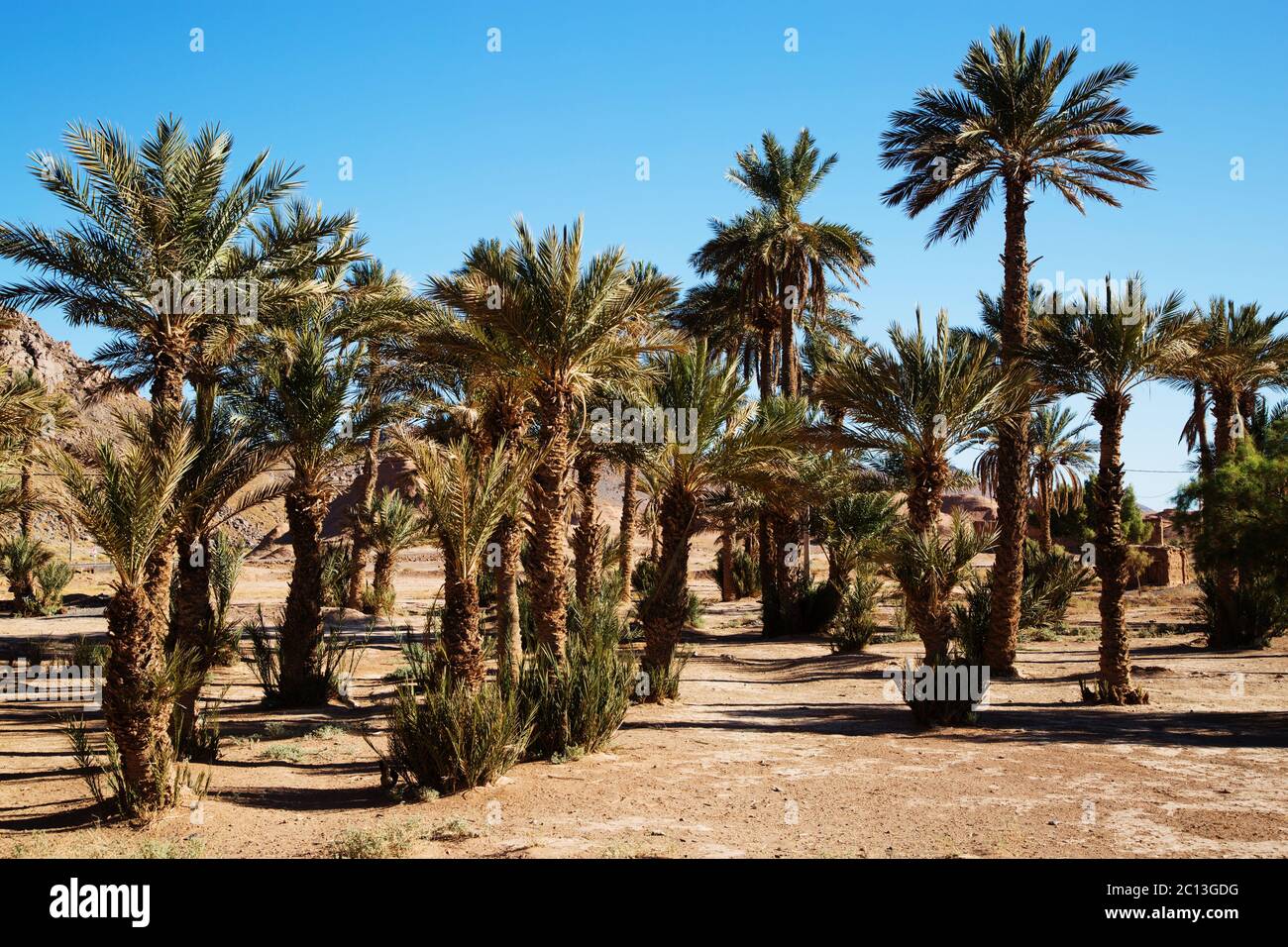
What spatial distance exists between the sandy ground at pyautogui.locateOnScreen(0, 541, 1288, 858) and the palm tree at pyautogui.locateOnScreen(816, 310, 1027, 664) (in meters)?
3.91

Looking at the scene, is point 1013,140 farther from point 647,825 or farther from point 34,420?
point 34,420

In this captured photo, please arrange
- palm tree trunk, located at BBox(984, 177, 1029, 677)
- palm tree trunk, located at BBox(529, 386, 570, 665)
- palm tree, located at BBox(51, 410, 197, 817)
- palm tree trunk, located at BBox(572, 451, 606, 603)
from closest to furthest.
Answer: palm tree, located at BBox(51, 410, 197, 817)
palm tree trunk, located at BBox(529, 386, 570, 665)
palm tree trunk, located at BBox(984, 177, 1029, 677)
palm tree trunk, located at BBox(572, 451, 606, 603)

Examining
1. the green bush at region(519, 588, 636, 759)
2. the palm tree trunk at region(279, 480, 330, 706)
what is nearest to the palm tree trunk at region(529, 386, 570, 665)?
the green bush at region(519, 588, 636, 759)

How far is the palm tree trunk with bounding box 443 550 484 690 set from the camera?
34.5 ft

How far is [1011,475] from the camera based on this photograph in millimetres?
16938

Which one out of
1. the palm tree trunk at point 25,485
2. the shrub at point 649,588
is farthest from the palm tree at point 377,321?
the shrub at point 649,588

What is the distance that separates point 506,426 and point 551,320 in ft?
13.3

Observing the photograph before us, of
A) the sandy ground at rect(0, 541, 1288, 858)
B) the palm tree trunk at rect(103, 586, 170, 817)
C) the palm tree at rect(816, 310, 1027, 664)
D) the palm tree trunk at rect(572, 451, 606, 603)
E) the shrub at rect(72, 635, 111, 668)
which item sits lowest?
the sandy ground at rect(0, 541, 1288, 858)

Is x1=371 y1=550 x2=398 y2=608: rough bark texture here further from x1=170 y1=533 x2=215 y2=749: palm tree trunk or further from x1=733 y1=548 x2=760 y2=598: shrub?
x1=170 y1=533 x2=215 y2=749: palm tree trunk

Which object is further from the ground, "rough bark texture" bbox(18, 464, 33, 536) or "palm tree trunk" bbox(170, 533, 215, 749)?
"rough bark texture" bbox(18, 464, 33, 536)

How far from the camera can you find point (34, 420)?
50.0 feet

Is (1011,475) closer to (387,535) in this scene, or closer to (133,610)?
(133,610)

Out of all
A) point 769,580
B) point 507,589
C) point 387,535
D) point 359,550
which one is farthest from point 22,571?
point 769,580
